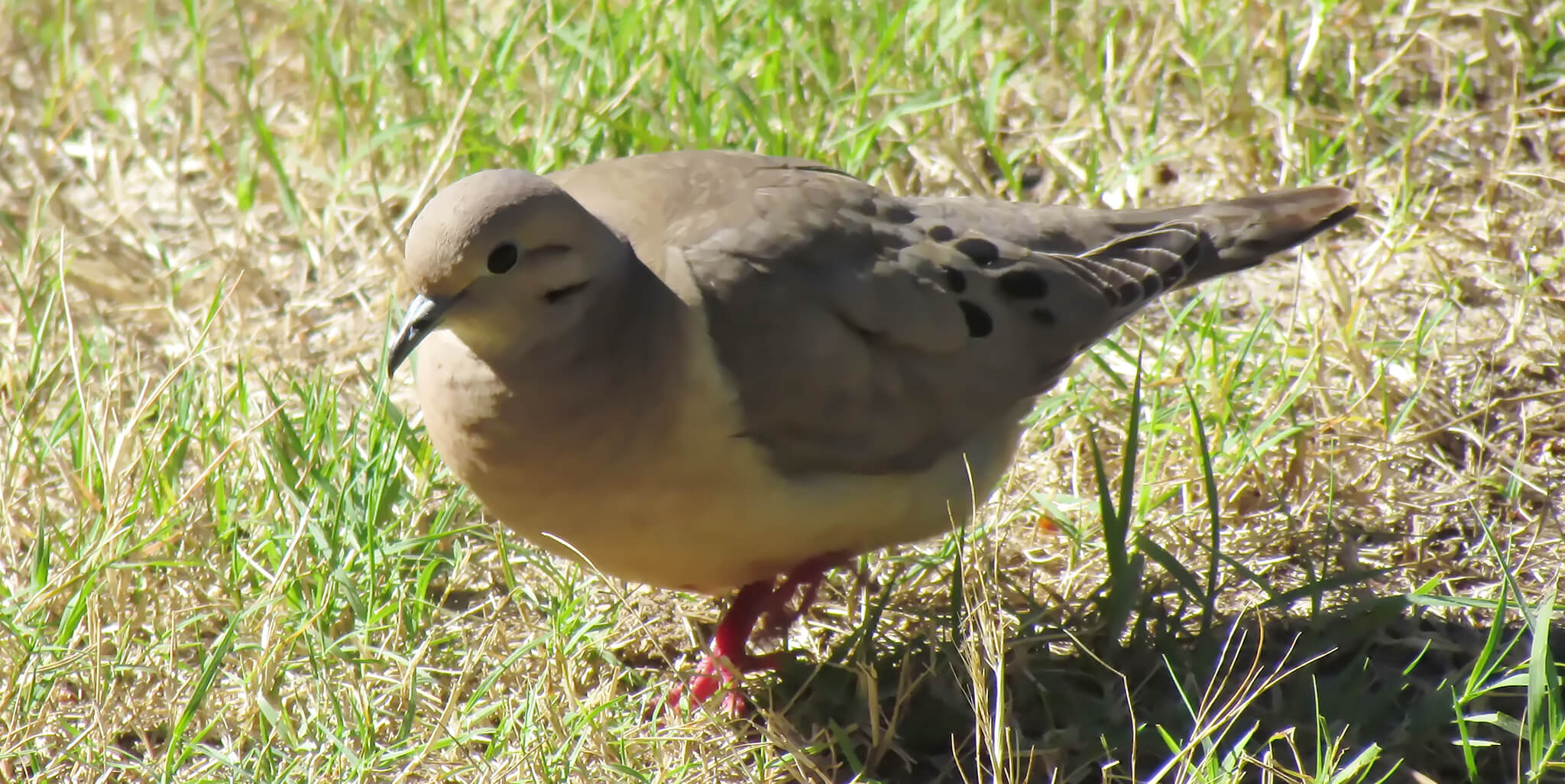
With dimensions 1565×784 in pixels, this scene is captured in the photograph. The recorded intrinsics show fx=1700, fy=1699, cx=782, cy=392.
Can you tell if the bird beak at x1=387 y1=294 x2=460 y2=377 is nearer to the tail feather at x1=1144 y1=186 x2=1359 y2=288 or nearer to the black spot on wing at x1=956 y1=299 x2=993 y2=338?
the black spot on wing at x1=956 y1=299 x2=993 y2=338

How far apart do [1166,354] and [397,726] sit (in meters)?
2.16

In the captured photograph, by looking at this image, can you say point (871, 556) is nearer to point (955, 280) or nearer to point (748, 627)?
point (748, 627)

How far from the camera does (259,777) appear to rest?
10.4 feet

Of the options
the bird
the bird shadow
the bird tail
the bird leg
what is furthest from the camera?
the bird tail

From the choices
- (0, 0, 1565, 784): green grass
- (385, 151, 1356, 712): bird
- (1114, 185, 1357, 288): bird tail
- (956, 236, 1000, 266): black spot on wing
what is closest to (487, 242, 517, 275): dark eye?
(385, 151, 1356, 712): bird

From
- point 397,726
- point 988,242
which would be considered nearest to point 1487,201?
point 988,242

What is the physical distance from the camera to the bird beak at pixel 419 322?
2.93 metres

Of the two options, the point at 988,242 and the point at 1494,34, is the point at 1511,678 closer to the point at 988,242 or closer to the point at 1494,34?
the point at 988,242

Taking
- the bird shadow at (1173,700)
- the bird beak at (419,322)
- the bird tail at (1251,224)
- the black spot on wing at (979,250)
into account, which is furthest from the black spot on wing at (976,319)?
the bird beak at (419,322)

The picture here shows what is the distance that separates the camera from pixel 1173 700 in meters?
3.42

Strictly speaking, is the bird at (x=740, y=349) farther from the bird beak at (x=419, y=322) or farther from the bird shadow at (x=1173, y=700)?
the bird shadow at (x=1173, y=700)

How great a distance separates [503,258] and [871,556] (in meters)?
1.39

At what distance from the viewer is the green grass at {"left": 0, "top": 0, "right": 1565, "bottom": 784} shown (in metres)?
3.29

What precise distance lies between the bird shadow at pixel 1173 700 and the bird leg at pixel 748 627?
0.26 ft
